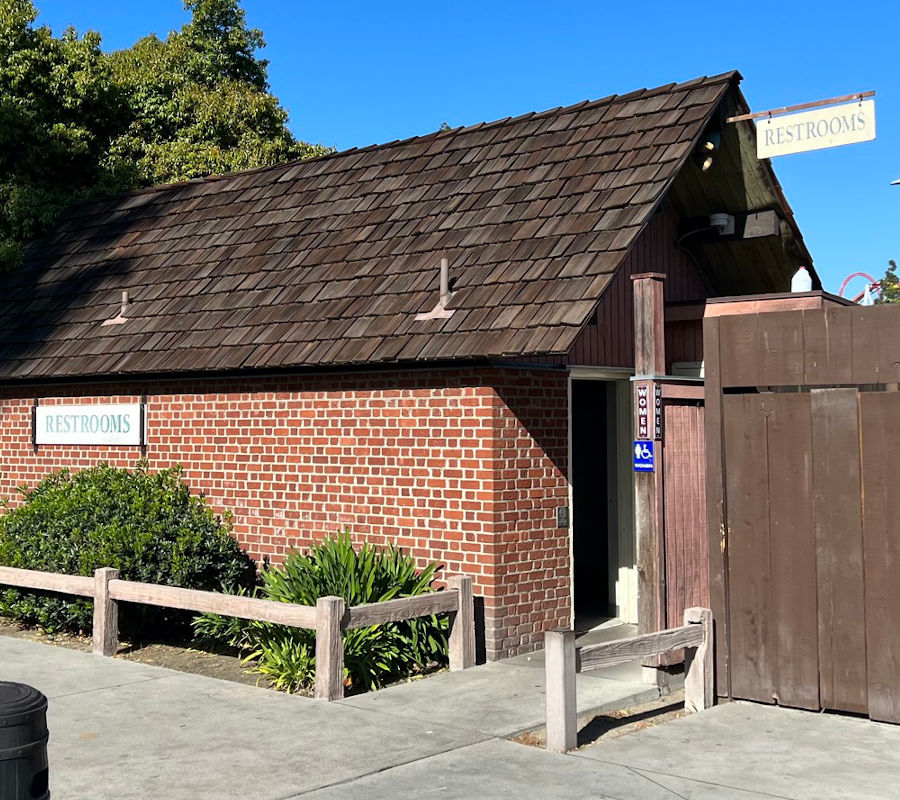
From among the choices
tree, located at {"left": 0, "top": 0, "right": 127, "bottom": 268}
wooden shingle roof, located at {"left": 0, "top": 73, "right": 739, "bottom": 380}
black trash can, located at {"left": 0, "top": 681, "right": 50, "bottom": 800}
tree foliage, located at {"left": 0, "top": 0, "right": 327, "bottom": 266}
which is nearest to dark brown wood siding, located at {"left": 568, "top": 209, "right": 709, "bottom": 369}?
wooden shingle roof, located at {"left": 0, "top": 73, "right": 739, "bottom": 380}

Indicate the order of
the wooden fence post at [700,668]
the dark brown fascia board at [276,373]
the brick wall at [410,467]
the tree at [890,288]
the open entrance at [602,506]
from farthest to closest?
the tree at [890,288] → the open entrance at [602,506] → the dark brown fascia board at [276,373] → the brick wall at [410,467] → the wooden fence post at [700,668]

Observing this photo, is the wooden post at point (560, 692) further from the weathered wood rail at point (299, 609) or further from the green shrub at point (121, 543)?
the green shrub at point (121, 543)

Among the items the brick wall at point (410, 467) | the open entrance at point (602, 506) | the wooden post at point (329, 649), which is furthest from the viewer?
the open entrance at point (602, 506)

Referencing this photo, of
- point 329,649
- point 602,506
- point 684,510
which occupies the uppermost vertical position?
point 684,510

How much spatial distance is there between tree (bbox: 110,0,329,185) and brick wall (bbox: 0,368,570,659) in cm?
1108

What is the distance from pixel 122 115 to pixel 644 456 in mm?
16721

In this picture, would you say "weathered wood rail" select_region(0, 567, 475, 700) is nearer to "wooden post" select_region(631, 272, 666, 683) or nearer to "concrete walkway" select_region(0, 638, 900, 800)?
"concrete walkway" select_region(0, 638, 900, 800)

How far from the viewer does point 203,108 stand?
25.9 meters

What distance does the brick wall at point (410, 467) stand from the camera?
388 inches

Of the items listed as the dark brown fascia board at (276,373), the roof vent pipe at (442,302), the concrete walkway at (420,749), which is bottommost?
the concrete walkway at (420,749)

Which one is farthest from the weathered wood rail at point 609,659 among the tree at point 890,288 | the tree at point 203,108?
the tree at point 890,288

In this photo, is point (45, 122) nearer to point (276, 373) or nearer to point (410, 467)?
point (276, 373)

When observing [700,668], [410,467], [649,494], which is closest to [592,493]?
[410,467]

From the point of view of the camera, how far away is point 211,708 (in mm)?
8258
